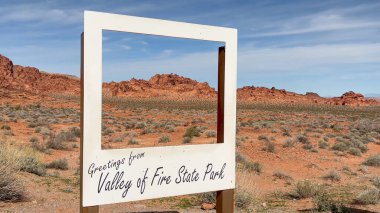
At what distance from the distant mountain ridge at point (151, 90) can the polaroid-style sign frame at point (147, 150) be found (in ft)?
405

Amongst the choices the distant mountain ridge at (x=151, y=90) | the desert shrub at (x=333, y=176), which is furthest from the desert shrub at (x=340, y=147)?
the distant mountain ridge at (x=151, y=90)

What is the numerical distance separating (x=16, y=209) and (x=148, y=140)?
48.8ft

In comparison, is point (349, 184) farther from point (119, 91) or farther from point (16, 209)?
point (119, 91)

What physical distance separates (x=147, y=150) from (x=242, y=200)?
4.37 metres

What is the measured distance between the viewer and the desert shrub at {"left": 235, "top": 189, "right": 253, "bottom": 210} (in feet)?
28.4

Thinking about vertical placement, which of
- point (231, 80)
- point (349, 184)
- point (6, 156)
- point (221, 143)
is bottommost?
point (349, 184)

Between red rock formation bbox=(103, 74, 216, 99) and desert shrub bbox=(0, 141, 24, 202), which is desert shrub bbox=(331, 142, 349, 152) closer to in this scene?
desert shrub bbox=(0, 141, 24, 202)

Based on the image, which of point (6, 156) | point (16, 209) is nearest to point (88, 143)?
point (16, 209)

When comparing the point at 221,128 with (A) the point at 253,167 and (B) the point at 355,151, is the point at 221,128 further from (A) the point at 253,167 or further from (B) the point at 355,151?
(B) the point at 355,151

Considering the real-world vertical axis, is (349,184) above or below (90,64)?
below

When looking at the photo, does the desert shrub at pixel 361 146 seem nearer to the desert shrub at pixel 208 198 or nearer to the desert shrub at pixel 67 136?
the desert shrub at pixel 208 198

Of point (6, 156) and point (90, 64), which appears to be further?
point (6, 156)

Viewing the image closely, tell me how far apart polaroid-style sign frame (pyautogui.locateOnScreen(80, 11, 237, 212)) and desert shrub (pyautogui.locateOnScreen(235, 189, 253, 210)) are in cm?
305

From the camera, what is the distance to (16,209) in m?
7.41
